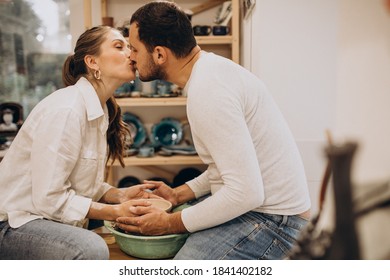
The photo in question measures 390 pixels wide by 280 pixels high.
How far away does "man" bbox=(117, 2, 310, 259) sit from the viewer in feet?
3.30

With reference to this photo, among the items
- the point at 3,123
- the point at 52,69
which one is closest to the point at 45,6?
the point at 52,69

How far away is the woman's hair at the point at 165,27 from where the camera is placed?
114 cm

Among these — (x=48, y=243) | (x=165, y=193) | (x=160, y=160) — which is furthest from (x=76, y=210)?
(x=160, y=160)

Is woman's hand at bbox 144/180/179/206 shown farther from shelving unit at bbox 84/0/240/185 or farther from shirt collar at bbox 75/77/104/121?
shelving unit at bbox 84/0/240/185

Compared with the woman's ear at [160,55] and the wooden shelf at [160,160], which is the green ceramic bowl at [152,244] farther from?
the wooden shelf at [160,160]

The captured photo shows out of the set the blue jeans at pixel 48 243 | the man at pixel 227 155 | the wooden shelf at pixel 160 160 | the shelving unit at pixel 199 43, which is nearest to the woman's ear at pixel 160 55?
the man at pixel 227 155

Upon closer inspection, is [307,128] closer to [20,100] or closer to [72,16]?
[20,100]

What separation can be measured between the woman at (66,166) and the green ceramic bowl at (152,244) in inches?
3.2

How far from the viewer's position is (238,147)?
99 centimetres

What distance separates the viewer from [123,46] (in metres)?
1.34

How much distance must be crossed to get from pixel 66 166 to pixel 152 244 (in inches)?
13.6

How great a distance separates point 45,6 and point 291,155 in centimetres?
112

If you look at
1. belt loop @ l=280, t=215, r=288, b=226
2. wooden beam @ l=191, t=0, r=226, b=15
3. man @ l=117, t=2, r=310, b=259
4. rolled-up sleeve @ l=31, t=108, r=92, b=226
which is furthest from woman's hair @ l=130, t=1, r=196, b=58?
wooden beam @ l=191, t=0, r=226, b=15

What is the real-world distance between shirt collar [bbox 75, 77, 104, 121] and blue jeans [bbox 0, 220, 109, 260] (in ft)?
1.15
